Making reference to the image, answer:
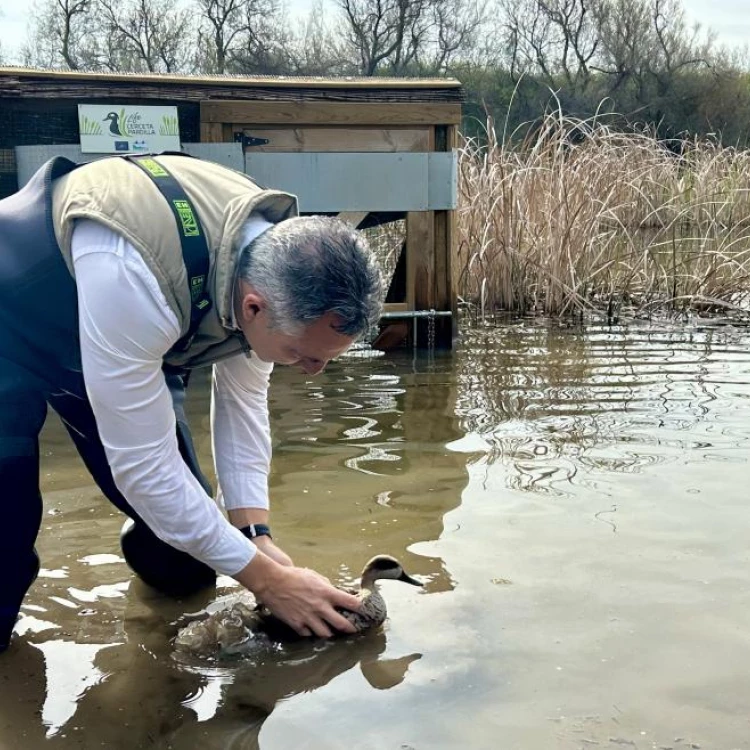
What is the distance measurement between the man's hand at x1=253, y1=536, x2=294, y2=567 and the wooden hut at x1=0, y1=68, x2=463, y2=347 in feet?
12.8

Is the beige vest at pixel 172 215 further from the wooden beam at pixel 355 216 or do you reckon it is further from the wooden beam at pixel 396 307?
the wooden beam at pixel 396 307

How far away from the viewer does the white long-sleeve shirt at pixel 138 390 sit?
242 cm

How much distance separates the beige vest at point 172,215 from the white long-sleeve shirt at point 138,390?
0.04 m

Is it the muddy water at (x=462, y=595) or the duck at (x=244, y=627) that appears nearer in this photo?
the muddy water at (x=462, y=595)

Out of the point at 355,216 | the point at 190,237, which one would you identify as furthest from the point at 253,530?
the point at 355,216

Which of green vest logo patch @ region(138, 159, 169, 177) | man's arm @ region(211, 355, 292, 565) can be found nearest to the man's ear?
green vest logo patch @ region(138, 159, 169, 177)

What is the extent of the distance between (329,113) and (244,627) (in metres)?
4.49

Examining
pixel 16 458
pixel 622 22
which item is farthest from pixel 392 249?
pixel 622 22

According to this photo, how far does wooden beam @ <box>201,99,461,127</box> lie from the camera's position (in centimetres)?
654

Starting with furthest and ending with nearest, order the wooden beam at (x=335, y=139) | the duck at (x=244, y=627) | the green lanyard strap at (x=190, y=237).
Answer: the wooden beam at (x=335, y=139)
the duck at (x=244, y=627)
the green lanyard strap at (x=190, y=237)

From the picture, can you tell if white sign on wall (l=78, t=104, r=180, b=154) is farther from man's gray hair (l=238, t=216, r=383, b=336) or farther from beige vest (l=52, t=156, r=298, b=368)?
man's gray hair (l=238, t=216, r=383, b=336)

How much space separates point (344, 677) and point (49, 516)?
183 cm

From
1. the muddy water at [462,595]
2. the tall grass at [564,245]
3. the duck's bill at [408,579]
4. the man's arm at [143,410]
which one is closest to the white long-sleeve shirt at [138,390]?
the man's arm at [143,410]

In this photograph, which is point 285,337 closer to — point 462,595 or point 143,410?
point 143,410
